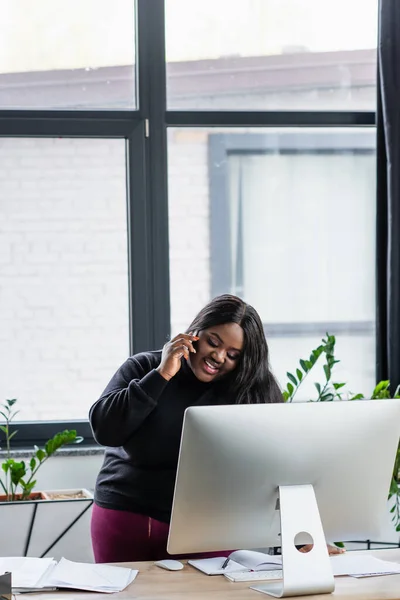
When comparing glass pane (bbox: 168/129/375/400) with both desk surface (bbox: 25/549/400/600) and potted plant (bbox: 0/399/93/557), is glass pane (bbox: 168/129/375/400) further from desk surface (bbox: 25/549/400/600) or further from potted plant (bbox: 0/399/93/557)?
desk surface (bbox: 25/549/400/600)

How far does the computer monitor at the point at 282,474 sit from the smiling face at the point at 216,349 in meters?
0.59

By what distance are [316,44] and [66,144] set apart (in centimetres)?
117

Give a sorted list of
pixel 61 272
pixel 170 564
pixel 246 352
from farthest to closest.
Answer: pixel 61 272, pixel 246 352, pixel 170 564

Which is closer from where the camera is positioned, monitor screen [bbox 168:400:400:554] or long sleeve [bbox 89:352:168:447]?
monitor screen [bbox 168:400:400:554]

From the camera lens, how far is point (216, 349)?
2439 millimetres

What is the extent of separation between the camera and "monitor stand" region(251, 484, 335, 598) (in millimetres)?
1862

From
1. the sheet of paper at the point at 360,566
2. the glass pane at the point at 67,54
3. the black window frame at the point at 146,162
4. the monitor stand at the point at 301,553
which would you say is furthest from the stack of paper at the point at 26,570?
the glass pane at the point at 67,54

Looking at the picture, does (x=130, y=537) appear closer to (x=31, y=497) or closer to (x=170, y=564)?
(x=170, y=564)

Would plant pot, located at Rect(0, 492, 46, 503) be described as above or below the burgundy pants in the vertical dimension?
below

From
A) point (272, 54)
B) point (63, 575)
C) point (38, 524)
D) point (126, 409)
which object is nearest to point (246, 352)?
point (126, 409)

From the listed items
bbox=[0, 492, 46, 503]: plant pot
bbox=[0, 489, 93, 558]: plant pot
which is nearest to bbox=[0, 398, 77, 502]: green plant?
bbox=[0, 492, 46, 503]: plant pot

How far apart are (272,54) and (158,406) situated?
6.39 feet

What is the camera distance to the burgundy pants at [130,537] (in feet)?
7.66

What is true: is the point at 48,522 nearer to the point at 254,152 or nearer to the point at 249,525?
the point at 249,525
